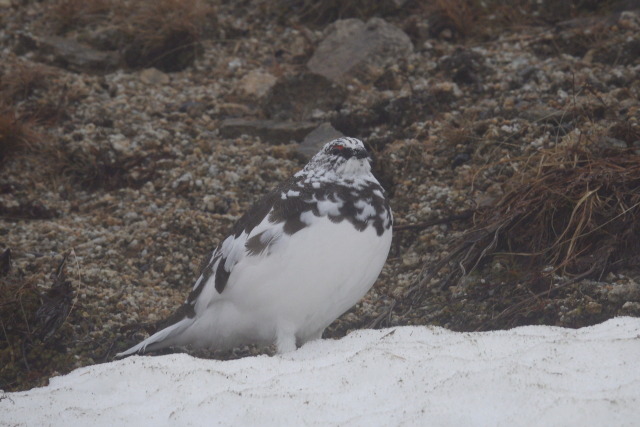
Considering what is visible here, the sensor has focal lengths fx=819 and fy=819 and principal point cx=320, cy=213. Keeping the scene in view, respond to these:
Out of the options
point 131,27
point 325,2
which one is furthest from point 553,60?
point 131,27

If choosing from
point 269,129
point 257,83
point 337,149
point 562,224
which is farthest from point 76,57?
point 562,224

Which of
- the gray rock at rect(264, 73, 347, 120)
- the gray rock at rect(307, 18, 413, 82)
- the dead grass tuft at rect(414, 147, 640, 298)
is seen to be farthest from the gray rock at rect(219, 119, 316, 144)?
the dead grass tuft at rect(414, 147, 640, 298)

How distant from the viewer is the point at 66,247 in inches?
167

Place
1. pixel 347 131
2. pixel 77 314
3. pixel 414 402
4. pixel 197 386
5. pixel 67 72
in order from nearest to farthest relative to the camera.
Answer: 1. pixel 414 402
2. pixel 197 386
3. pixel 77 314
4. pixel 347 131
5. pixel 67 72

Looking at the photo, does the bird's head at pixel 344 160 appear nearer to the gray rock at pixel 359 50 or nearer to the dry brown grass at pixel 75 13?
the gray rock at pixel 359 50

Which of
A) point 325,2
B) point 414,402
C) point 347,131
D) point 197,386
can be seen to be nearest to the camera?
point 414,402

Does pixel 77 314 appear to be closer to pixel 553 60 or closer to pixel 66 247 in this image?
pixel 66 247

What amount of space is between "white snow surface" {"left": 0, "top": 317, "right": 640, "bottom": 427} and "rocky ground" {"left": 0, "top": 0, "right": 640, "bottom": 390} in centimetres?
62

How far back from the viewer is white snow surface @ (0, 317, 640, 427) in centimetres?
215

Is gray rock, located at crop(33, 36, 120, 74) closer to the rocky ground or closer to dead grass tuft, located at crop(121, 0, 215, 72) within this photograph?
the rocky ground

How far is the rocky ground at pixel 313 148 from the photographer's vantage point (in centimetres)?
349

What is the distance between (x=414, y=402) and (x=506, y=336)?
1.94 feet

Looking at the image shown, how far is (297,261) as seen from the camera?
9.66 feet

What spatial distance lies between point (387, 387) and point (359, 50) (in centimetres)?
348
